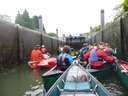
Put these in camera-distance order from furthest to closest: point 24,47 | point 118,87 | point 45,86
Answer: point 24,47 → point 118,87 → point 45,86

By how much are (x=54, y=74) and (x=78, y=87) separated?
10.8ft

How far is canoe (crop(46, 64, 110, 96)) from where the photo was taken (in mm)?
7340

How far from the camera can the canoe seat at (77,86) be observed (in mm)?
7980

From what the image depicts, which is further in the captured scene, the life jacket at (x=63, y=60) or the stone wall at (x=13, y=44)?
the stone wall at (x=13, y=44)

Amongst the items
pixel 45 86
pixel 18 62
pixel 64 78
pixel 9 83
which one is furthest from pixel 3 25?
pixel 64 78

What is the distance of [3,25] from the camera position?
19.5 metres

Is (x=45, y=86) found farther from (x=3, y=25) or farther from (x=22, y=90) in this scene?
(x=3, y=25)

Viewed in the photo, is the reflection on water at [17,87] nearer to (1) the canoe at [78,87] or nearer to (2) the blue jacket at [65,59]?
(2) the blue jacket at [65,59]

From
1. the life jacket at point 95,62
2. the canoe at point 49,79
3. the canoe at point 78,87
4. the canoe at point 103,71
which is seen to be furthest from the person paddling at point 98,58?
the canoe at point 78,87

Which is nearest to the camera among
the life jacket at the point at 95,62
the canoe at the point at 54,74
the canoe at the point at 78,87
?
the canoe at the point at 78,87

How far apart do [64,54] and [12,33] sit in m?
10.1

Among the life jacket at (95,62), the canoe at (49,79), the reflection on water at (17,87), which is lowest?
the reflection on water at (17,87)

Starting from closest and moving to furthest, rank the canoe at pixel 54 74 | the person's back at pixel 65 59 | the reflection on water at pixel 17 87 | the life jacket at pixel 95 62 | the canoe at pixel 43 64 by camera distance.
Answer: the canoe at pixel 54 74
the reflection on water at pixel 17 87
the person's back at pixel 65 59
the life jacket at pixel 95 62
the canoe at pixel 43 64

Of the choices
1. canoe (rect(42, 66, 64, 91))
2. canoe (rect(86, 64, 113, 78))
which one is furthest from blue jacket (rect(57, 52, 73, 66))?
canoe (rect(86, 64, 113, 78))
